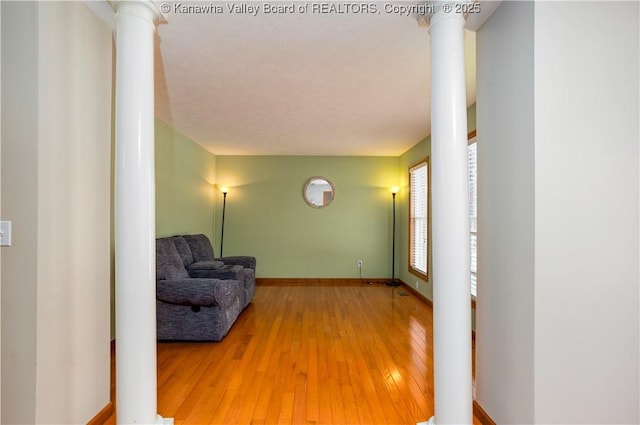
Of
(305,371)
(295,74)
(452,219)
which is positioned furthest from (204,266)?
(452,219)

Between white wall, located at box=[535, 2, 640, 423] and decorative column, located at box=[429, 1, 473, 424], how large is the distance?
0.31 m

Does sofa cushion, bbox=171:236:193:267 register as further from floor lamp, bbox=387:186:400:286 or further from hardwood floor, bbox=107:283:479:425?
floor lamp, bbox=387:186:400:286

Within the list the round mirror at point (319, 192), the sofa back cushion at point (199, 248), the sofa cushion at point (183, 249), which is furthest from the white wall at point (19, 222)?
the round mirror at point (319, 192)

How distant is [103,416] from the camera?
180cm

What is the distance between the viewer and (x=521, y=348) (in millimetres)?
1490

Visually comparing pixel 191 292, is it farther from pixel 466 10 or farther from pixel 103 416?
pixel 466 10

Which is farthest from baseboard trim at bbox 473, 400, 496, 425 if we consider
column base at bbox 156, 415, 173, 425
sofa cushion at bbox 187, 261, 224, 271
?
sofa cushion at bbox 187, 261, 224, 271

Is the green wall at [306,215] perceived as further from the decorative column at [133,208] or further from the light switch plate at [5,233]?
the light switch plate at [5,233]

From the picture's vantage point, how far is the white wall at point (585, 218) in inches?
55.2

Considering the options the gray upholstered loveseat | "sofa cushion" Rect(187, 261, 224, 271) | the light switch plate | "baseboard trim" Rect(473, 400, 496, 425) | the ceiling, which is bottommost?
"baseboard trim" Rect(473, 400, 496, 425)

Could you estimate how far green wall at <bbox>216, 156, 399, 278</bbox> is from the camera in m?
5.82

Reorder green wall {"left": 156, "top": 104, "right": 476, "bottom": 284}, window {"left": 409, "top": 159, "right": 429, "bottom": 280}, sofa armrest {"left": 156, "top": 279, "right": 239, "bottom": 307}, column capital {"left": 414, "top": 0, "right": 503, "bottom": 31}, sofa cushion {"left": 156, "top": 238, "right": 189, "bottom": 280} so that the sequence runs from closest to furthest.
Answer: column capital {"left": 414, "top": 0, "right": 503, "bottom": 31}, sofa armrest {"left": 156, "top": 279, "right": 239, "bottom": 307}, sofa cushion {"left": 156, "top": 238, "right": 189, "bottom": 280}, window {"left": 409, "top": 159, "right": 429, "bottom": 280}, green wall {"left": 156, "top": 104, "right": 476, "bottom": 284}

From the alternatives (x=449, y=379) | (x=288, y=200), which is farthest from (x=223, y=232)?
(x=449, y=379)

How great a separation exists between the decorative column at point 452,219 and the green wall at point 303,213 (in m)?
4.25
